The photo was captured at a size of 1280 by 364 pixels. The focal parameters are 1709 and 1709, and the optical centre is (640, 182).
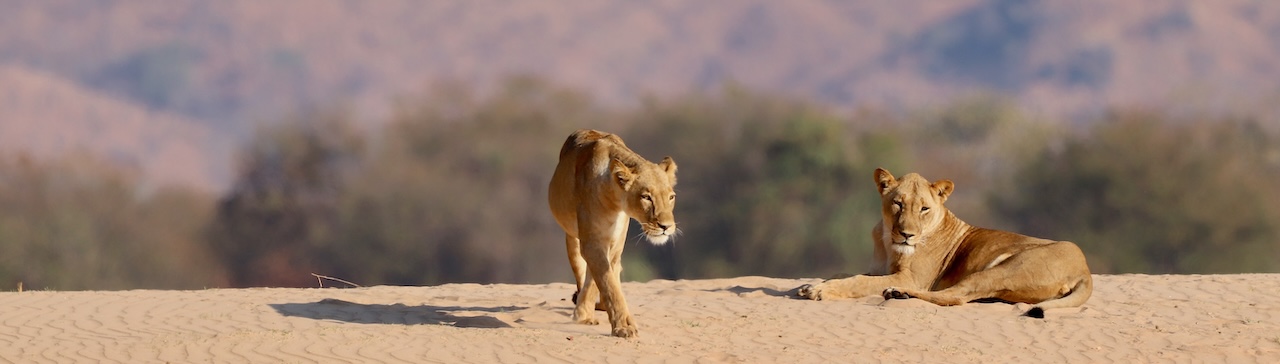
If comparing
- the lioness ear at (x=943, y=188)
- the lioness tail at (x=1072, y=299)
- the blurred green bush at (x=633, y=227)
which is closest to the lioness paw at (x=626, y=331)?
the lioness tail at (x=1072, y=299)

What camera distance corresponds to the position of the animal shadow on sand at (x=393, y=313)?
1050 cm

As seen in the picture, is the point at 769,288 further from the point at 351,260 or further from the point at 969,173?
the point at 969,173

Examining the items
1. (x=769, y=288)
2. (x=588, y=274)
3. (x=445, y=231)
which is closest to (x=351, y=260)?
(x=445, y=231)

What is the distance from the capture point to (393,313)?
35.8 ft

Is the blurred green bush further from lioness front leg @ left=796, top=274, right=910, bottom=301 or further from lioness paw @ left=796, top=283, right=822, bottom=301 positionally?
lioness front leg @ left=796, top=274, right=910, bottom=301

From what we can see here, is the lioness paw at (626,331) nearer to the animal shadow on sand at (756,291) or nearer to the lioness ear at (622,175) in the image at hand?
the lioness ear at (622,175)

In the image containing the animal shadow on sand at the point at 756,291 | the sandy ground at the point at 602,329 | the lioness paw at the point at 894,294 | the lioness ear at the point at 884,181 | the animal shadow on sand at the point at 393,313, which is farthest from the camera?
the animal shadow on sand at the point at 756,291

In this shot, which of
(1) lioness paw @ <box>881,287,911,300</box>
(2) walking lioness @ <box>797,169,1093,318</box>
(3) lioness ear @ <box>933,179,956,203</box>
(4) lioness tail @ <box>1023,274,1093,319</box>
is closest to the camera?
(4) lioness tail @ <box>1023,274,1093,319</box>

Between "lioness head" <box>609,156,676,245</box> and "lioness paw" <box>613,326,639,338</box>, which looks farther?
"lioness paw" <box>613,326,639,338</box>

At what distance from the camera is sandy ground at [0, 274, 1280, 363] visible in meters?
9.43

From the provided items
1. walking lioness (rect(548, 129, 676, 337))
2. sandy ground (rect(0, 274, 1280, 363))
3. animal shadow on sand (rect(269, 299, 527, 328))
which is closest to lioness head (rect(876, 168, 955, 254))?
sandy ground (rect(0, 274, 1280, 363))

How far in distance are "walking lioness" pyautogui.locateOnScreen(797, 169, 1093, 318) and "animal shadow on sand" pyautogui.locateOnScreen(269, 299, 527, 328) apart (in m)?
2.51

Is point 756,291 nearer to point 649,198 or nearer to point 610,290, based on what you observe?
point 610,290

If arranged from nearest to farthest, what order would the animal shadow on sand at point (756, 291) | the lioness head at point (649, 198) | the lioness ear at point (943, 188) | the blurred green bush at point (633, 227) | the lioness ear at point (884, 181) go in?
the lioness head at point (649, 198) → the lioness ear at point (884, 181) → the lioness ear at point (943, 188) → the animal shadow on sand at point (756, 291) → the blurred green bush at point (633, 227)
